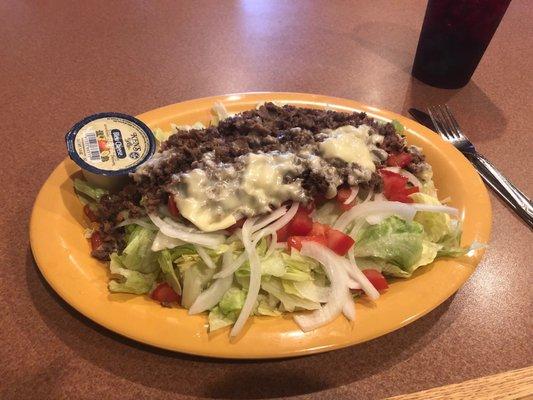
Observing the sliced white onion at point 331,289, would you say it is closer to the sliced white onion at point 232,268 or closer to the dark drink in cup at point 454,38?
the sliced white onion at point 232,268

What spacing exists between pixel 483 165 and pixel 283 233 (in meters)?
1.02

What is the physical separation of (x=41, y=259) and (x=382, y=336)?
100 cm

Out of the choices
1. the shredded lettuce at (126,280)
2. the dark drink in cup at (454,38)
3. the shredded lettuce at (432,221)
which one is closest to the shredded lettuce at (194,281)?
the shredded lettuce at (126,280)

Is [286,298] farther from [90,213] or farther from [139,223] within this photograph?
[90,213]

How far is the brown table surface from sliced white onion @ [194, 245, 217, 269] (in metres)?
0.26

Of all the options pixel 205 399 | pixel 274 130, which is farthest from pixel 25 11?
pixel 205 399

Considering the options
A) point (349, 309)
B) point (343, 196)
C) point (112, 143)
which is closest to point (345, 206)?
point (343, 196)

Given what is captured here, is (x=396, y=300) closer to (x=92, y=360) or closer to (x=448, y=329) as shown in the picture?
(x=448, y=329)

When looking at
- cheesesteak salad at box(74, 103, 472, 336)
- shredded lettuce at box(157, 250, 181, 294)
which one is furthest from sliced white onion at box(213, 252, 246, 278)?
shredded lettuce at box(157, 250, 181, 294)

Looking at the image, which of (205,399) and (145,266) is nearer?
(205,399)

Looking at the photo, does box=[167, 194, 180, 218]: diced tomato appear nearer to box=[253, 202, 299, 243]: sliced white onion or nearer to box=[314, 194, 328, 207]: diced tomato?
box=[253, 202, 299, 243]: sliced white onion

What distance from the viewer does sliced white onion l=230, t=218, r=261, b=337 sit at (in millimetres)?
1186

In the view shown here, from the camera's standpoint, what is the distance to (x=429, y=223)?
1438 mm

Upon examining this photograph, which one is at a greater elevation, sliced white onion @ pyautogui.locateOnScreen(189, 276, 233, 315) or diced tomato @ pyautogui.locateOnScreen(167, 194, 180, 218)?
diced tomato @ pyautogui.locateOnScreen(167, 194, 180, 218)
